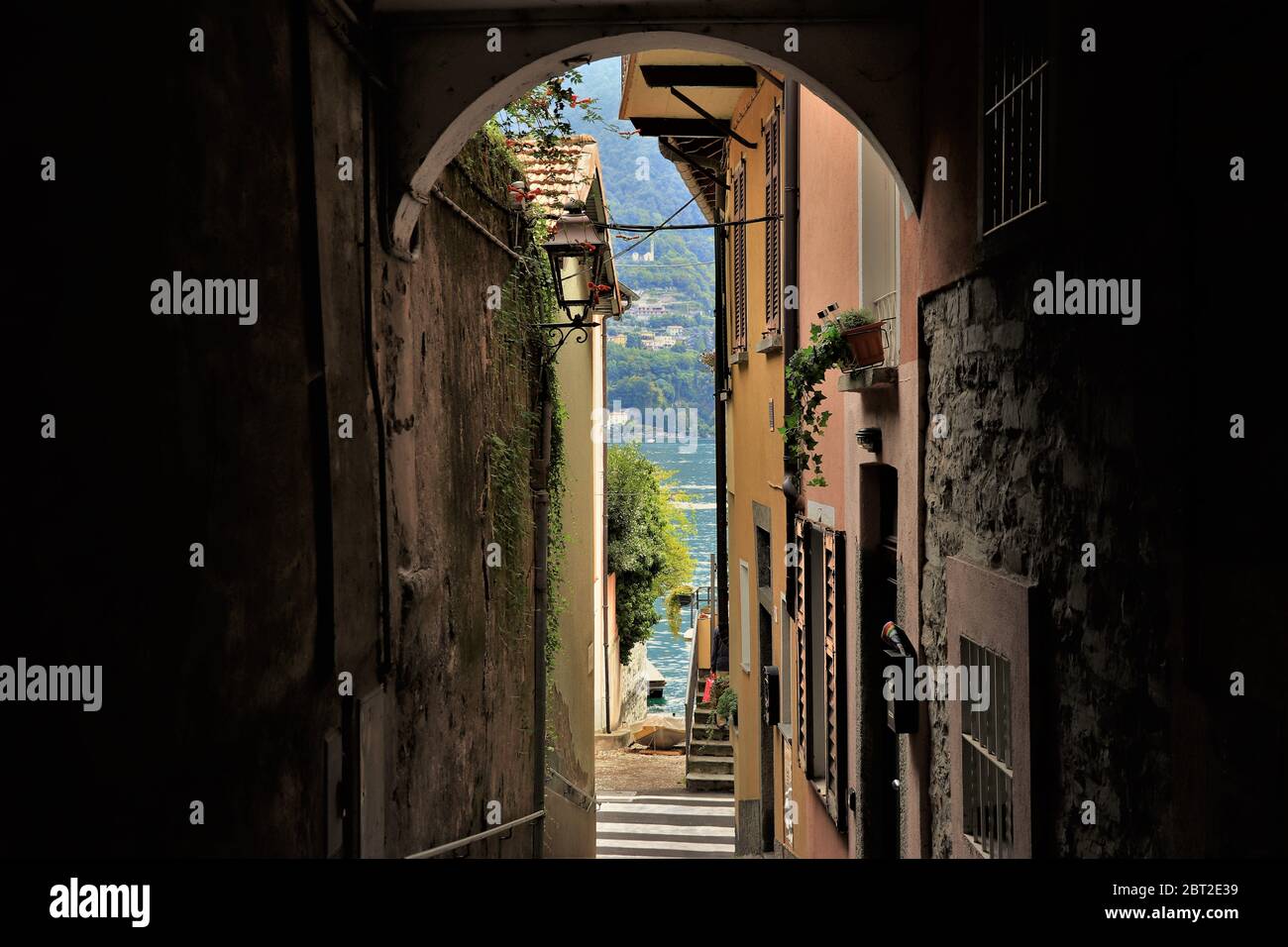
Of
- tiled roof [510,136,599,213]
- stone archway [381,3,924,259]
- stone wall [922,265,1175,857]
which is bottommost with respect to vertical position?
stone wall [922,265,1175,857]

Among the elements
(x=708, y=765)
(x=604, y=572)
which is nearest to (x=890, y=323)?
(x=708, y=765)

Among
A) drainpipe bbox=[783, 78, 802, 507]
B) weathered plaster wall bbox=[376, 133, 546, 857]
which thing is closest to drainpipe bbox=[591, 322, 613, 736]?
drainpipe bbox=[783, 78, 802, 507]

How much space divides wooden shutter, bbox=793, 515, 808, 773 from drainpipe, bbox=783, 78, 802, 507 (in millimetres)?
520

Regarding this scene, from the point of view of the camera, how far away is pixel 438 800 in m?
6.07

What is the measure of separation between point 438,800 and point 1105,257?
15.5 ft

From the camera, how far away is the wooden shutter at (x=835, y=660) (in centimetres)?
718

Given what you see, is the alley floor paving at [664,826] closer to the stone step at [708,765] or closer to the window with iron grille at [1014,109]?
the stone step at [708,765]

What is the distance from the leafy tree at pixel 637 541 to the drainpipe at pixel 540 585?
13152 mm

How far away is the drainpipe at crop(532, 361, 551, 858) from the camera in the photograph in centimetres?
976

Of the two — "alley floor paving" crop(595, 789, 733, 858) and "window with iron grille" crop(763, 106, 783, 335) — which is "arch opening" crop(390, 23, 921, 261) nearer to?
"window with iron grille" crop(763, 106, 783, 335)

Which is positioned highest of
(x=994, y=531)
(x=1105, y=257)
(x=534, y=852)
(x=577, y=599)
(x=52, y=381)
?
(x=1105, y=257)
